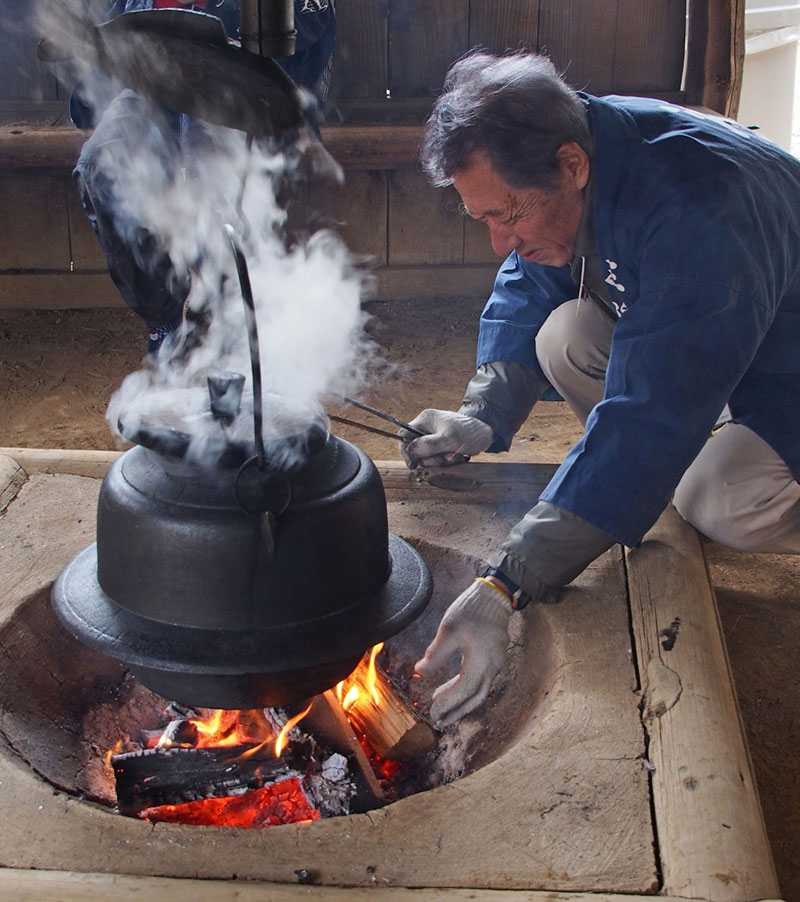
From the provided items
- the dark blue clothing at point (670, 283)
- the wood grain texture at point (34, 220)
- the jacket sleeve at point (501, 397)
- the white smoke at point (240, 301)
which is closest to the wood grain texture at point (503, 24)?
the white smoke at point (240, 301)

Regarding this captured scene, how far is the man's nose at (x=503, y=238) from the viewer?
205cm

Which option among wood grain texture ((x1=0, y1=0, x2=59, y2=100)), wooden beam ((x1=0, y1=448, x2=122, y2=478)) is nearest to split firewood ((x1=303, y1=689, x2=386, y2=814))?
wooden beam ((x1=0, y1=448, x2=122, y2=478))

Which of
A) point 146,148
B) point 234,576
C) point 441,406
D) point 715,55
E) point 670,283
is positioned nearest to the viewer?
point 234,576

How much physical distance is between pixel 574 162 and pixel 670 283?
330mm

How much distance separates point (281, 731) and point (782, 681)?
1.24 m

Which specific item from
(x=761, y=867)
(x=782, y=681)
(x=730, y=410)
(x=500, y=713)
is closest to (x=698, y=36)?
(x=730, y=410)

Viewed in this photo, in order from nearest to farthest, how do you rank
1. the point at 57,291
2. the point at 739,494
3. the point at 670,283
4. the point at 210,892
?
the point at 210,892, the point at 670,283, the point at 739,494, the point at 57,291

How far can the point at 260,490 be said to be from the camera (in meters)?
1.44

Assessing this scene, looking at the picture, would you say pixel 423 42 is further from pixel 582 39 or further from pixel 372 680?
pixel 372 680

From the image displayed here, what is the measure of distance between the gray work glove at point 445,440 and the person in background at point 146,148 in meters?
1.42

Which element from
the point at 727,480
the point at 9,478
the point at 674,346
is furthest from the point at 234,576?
the point at 727,480

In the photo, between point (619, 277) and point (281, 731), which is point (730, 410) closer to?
point (619, 277)

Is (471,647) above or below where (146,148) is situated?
below

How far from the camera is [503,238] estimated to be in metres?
2.07
